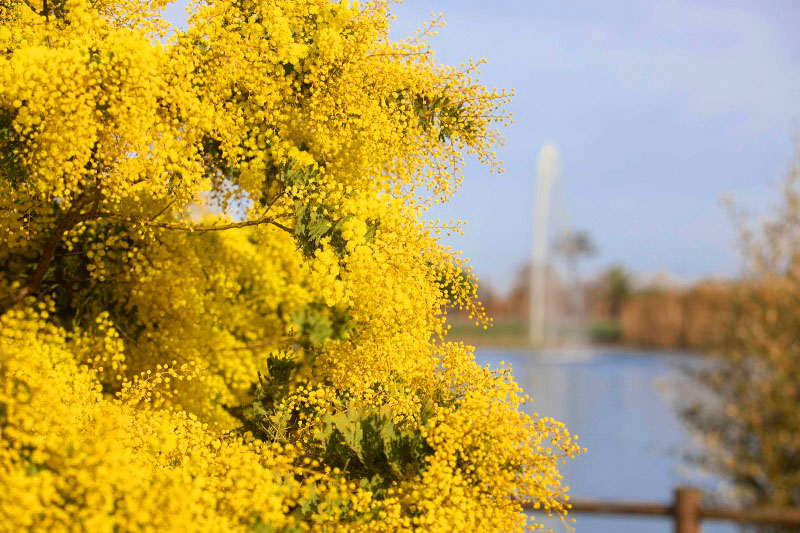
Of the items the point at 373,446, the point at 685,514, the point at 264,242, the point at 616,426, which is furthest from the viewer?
the point at 616,426

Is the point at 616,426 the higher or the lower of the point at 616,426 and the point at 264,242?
the lower

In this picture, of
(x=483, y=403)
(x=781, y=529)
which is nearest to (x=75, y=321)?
(x=483, y=403)

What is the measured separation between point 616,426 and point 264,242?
79.1 ft

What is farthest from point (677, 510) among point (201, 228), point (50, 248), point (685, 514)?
point (50, 248)

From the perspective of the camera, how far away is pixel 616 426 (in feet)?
83.9

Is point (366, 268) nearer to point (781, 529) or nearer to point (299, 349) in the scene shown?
point (299, 349)

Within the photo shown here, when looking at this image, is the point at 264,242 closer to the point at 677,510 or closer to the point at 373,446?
the point at 373,446

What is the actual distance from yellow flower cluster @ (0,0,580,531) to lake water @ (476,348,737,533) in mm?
310

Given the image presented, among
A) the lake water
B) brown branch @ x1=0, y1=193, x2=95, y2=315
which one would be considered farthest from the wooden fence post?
brown branch @ x1=0, y1=193, x2=95, y2=315

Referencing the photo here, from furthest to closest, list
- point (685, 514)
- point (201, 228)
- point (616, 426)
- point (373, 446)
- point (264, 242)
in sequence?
point (616, 426) < point (685, 514) < point (264, 242) < point (201, 228) < point (373, 446)

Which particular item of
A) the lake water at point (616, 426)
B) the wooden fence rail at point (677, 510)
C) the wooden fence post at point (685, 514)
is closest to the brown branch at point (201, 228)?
the lake water at point (616, 426)

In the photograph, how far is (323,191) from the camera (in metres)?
2.48

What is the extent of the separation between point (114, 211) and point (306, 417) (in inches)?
34.4

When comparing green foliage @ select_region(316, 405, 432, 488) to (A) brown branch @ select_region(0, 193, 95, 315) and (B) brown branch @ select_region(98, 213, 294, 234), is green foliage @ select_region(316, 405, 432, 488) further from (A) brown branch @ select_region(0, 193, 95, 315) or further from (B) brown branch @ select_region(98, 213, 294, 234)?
(A) brown branch @ select_region(0, 193, 95, 315)
